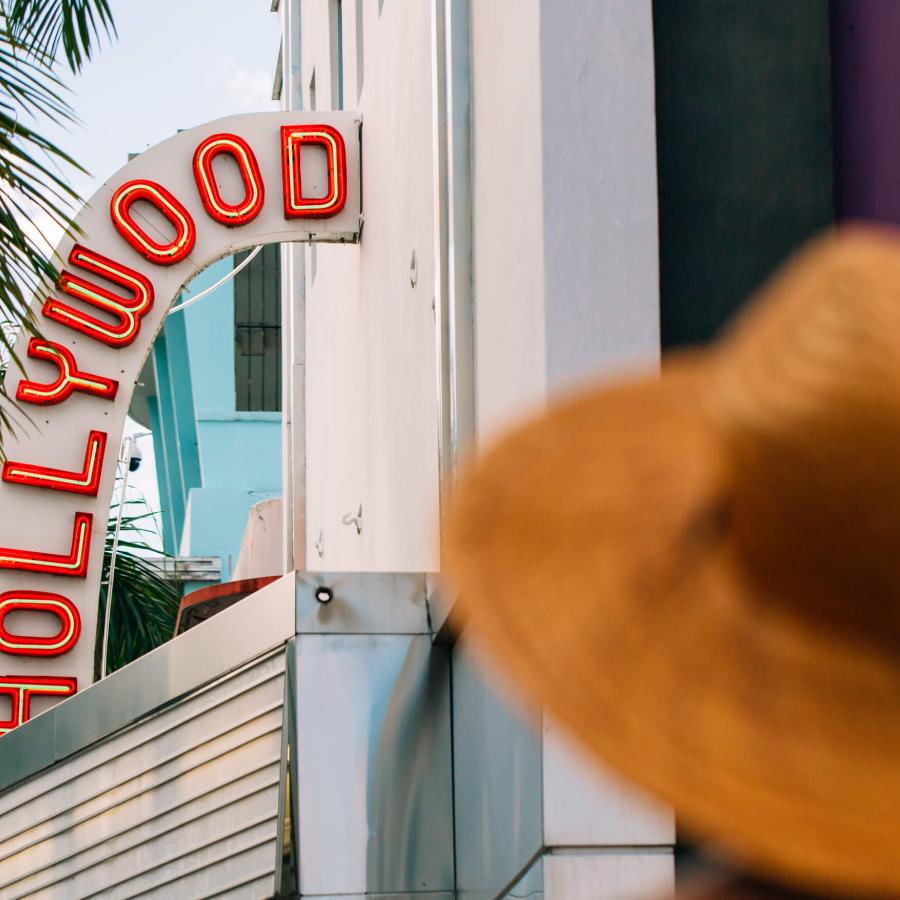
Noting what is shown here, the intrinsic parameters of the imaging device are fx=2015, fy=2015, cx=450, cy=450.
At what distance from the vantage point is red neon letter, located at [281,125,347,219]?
1249cm

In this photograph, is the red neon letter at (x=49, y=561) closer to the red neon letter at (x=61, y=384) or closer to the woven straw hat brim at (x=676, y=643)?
the red neon letter at (x=61, y=384)

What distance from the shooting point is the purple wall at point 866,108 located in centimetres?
589

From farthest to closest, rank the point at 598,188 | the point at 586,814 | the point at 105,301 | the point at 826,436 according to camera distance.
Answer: the point at 105,301, the point at 598,188, the point at 586,814, the point at 826,436

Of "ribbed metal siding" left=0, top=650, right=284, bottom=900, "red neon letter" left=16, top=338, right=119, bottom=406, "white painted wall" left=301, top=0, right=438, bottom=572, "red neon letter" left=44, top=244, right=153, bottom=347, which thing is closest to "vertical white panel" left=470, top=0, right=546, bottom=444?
"white painted wall" left=301, top=0, right=438, bottom=572

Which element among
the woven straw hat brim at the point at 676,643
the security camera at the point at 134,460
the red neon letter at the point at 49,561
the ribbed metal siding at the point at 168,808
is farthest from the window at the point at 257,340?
the woven straw hat brim at the point at 676,643

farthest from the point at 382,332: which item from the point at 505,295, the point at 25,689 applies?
the point at 505,295

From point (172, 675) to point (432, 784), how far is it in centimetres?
143

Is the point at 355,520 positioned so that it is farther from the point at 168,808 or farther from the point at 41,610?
the point at 168,808

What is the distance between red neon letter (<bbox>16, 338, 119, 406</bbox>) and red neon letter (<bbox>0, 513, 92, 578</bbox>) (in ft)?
2.98

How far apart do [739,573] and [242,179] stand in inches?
438

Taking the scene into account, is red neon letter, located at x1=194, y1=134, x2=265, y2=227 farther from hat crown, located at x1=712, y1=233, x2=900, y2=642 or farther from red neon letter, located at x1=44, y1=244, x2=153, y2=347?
hat crown, located at x1=712, y1=233, x2=900, y2=642

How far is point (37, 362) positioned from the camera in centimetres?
1212

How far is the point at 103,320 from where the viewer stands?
40.0 feet

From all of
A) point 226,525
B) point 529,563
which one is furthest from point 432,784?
point 226,525
